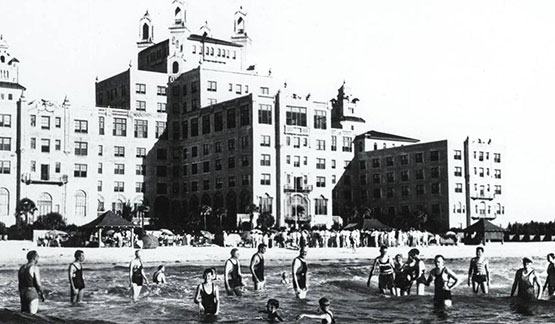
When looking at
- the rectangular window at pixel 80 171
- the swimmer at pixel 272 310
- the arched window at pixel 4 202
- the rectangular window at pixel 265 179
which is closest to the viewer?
the swimmer at pixel 272 310

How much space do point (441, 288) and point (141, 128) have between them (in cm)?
8174

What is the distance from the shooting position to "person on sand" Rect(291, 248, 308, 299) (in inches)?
992

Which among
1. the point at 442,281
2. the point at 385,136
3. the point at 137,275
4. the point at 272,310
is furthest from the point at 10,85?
the point at 272,310

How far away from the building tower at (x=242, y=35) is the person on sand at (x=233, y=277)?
298ft

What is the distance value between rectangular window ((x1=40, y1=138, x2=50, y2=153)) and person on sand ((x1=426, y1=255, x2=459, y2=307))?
76621 mm

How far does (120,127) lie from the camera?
3927 inches

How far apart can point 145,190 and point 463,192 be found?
40.0 meters

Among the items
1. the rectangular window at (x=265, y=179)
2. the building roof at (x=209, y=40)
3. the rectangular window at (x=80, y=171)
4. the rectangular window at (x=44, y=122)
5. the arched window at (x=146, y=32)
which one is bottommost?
the rectangular window at (x=265, y=179)

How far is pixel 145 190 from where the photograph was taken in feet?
333

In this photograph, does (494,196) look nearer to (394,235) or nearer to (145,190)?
(394,235)

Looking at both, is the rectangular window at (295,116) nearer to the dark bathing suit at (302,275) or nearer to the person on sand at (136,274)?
the person on sand at (136,274)

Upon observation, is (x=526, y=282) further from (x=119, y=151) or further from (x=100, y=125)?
(x=119, y=151)

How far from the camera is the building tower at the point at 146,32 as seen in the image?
382 ft

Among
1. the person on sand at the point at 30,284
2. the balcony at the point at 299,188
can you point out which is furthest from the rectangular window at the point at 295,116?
the person on sand at the point at 30,284
